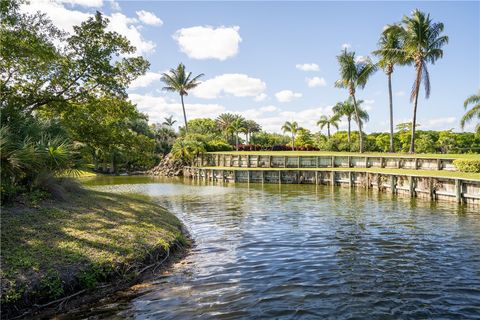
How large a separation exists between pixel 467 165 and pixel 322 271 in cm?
2076

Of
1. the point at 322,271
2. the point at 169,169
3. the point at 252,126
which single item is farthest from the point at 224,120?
the point at 322,271

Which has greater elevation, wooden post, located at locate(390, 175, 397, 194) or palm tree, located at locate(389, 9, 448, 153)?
palm tree, located at locate(389, 9, 448, 153)

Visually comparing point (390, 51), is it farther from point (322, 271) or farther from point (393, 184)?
point (322, 271)

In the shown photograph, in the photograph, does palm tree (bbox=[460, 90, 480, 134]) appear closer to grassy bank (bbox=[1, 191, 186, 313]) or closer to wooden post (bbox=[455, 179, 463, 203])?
wooden post (bbox=[455, 179, 463, 203])

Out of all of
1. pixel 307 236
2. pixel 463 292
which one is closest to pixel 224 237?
pixel 307 236

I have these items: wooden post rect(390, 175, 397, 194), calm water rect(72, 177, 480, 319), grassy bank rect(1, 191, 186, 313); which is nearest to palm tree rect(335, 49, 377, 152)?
wooden post rect(390, 175, 397, 194)

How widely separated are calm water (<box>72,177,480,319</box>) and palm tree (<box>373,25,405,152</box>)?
97.7 ft

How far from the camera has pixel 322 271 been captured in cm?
946

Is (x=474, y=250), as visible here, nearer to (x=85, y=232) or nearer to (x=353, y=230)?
(x=353, y=230)

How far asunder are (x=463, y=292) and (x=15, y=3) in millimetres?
15703

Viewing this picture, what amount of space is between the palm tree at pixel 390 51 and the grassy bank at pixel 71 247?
128 feet

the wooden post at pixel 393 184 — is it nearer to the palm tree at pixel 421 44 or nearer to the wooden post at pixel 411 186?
the wooden post at pixel 411 186

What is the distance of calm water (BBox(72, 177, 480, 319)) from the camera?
23.5 ft

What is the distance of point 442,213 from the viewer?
59.5 ft
